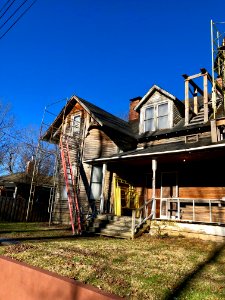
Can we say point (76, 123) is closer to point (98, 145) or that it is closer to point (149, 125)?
point (98, 145)

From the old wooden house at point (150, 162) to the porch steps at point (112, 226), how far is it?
0.35 ft

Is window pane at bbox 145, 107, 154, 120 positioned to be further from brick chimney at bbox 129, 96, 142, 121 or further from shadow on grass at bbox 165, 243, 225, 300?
shadow on grass at bbox 165, 243, 225, 300

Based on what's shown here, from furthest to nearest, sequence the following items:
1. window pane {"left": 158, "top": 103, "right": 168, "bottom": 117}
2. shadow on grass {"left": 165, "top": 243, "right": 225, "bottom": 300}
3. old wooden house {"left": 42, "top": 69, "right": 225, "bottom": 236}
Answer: window pane {"left": 158, "top": 103, "right": 168, "bottom": 117}, old wooden house {"left": 42, "top": 69, "right": 225, "bottom": 236}, shadow on grass {"left": 165, "top": 243, "right": 225, "bottom": 300}

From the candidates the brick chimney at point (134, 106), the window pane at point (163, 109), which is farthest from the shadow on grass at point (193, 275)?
the brick chimney at point (134, 106)

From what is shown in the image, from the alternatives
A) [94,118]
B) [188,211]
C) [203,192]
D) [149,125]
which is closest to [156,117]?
[149,125]

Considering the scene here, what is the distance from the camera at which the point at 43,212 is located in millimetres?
18828

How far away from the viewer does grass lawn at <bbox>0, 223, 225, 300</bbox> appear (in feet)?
15.7

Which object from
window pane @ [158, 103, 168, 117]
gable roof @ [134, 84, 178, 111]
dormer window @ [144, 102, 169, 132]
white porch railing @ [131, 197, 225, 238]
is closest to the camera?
white porch railing @ [131, 197, 225, 238]

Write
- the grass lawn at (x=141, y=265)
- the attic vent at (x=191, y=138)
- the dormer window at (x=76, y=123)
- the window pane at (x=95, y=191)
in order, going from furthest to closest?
the dormer window at (x=76, y=123)
the window pane at (x=95, y=191)
the attic vent at (x=191, y=138)
the grass lawn at (x=141, y=265)

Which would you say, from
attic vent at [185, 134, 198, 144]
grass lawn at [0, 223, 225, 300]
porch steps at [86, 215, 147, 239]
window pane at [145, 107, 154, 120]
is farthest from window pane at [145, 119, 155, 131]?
grass lawn at [0, 223, 225, 300]

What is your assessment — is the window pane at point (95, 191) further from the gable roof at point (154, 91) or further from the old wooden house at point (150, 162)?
the gable roof at point (154, 91)

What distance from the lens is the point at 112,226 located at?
11.9 metres

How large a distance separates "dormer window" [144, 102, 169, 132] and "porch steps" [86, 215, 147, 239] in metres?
7.23

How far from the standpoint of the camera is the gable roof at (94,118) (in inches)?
661
